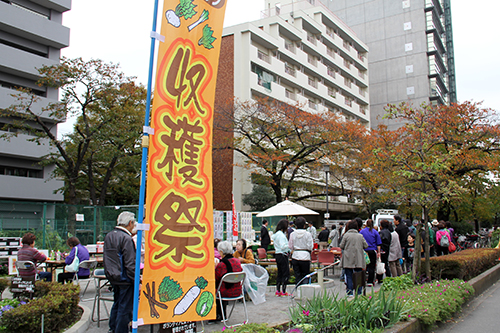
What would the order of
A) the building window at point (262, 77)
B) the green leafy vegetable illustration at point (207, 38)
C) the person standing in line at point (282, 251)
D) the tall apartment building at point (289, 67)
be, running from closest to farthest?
the green leafy vegetable illustration at point (207, 38)
the person standing in line at point (282, 251)
the tall apartment building at point (289, 67)
the building window at point (262, 77)

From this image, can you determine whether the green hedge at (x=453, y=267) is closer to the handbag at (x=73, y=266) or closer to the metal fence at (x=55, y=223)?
the handbag at (x=73, y=266)

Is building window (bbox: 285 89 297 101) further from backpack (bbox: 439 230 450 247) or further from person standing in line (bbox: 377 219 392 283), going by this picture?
person standing in line (bbox: 377 219 392 283)

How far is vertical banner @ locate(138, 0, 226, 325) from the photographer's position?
413 cm

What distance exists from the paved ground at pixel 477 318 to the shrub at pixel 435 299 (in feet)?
0.57

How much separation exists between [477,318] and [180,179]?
625 cm

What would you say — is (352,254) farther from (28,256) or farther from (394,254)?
(28,256)

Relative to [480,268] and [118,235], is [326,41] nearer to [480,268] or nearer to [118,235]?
[480,268]

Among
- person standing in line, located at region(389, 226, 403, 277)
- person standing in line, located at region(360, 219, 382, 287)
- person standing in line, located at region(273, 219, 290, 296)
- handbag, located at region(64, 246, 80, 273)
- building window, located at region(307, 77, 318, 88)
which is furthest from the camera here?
building window, located at region(307, 77, 318, 88)

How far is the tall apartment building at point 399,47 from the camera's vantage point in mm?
58719

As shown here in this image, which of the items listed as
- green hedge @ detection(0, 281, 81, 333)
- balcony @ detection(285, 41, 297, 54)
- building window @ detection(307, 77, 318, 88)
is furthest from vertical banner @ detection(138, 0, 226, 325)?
building window @ detection(307, 77, 318, 88)

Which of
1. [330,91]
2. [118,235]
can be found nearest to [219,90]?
[330,91]

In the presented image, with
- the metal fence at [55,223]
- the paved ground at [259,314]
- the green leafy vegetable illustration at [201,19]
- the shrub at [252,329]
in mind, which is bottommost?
the paved ground at [259,314]

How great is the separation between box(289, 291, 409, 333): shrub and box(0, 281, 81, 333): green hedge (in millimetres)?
3339

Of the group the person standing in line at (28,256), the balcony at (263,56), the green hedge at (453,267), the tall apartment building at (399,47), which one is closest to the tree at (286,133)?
the balcony at (263,56)
